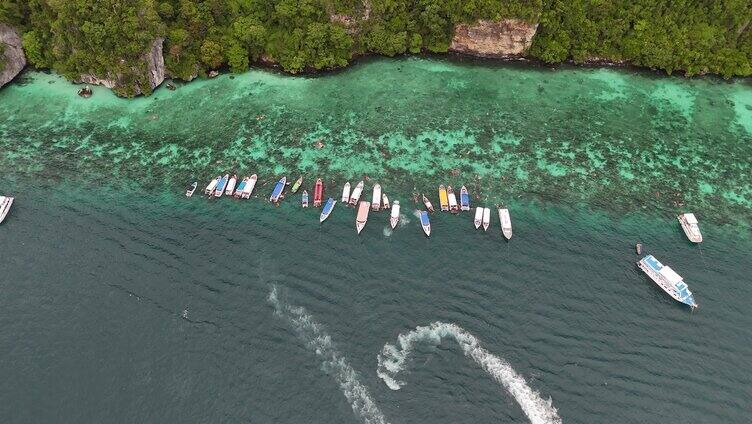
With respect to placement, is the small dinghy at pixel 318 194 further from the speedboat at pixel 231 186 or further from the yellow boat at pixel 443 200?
the yellow boat at pixel 443 200

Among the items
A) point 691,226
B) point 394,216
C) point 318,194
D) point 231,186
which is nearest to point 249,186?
point 231,186

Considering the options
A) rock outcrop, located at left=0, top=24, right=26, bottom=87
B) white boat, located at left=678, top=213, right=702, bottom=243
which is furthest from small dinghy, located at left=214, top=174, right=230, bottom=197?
white boat, located at left=678, top=213, right=702, bottom=243

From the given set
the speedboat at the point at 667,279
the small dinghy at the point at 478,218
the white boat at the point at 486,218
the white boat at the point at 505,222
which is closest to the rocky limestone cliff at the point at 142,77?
the small dinghy at the point at 478,218

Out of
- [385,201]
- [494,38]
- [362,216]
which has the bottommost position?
[362,216]

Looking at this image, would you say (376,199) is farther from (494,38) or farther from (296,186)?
(494,38)

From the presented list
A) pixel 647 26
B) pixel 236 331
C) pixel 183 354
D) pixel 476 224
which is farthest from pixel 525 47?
pixel 183 354

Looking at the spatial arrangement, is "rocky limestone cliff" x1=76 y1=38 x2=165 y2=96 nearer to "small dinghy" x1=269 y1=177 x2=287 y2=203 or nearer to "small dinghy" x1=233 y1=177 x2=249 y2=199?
"small dinghy" x1=233 y1=177 x2=249 y2=199

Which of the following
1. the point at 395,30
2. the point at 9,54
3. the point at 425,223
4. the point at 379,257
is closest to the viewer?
the point at 379,257

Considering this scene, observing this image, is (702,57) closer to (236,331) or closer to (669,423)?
(669,423)
